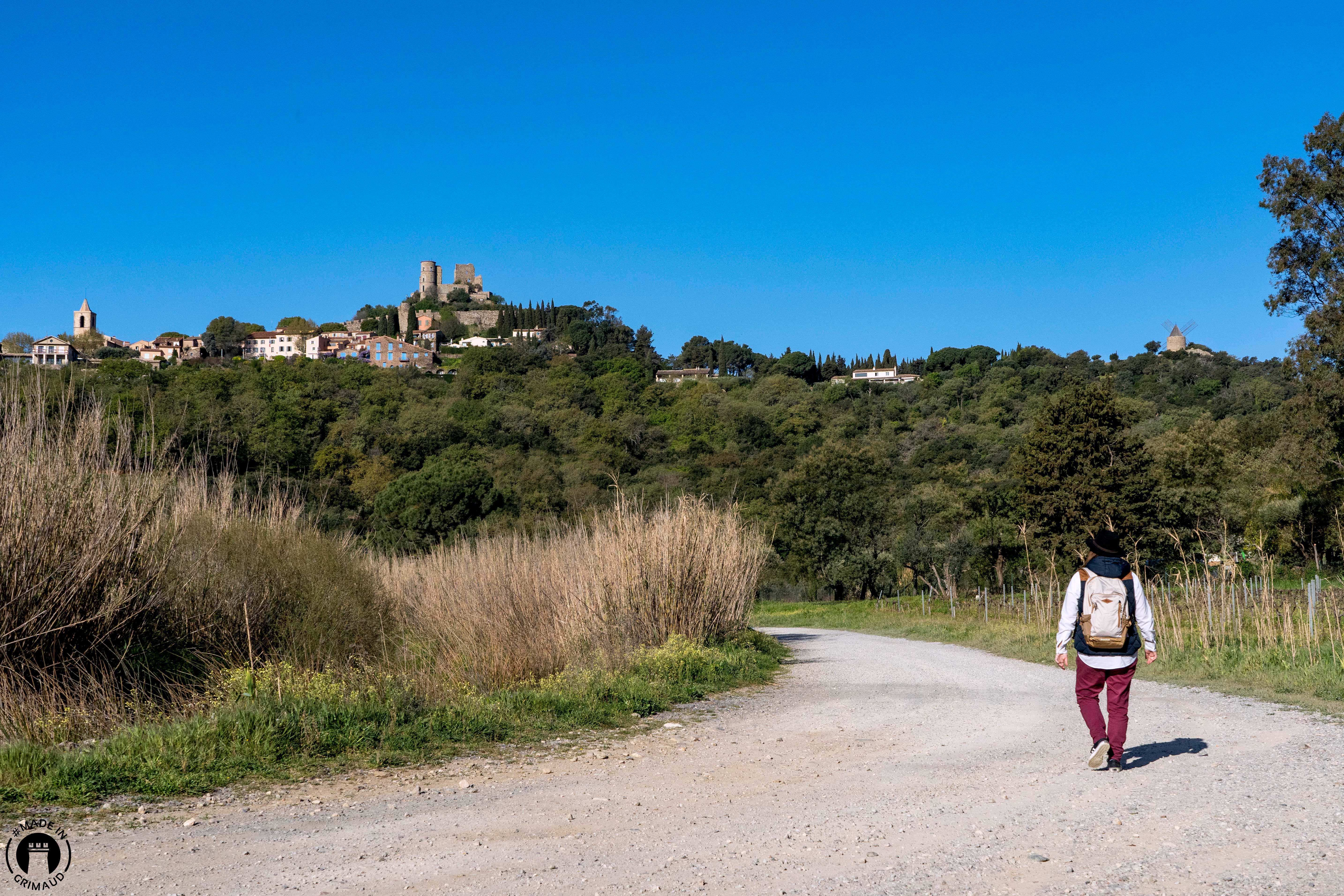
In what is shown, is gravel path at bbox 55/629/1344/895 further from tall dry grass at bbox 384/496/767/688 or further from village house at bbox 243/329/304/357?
village house at bbox 243/329/304/357

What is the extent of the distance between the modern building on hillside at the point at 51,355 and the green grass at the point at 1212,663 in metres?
11.4

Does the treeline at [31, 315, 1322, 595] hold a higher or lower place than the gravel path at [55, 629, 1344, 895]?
higher

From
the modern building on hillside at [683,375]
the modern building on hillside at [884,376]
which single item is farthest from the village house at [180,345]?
the modern building on hillside at [884,376]

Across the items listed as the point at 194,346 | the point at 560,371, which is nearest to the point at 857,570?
the point at 560,371

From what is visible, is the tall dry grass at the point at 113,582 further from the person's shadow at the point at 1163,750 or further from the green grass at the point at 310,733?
the person's shadow at the point at 1163,750

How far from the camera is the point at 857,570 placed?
1745 inches

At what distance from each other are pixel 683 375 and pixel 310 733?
124 m

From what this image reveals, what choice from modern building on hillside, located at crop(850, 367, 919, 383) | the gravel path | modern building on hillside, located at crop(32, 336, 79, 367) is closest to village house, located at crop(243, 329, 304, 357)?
modern building on hillside, located at crop(850, 367, 919, 383)

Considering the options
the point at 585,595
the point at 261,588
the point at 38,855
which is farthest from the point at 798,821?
the point at 261,588

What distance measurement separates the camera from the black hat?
273 inches

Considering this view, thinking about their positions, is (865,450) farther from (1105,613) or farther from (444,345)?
(444,345)

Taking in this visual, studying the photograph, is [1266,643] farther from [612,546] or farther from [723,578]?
[612,546]

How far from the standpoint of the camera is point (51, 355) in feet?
42.0

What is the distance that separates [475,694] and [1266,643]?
11.3 metres
